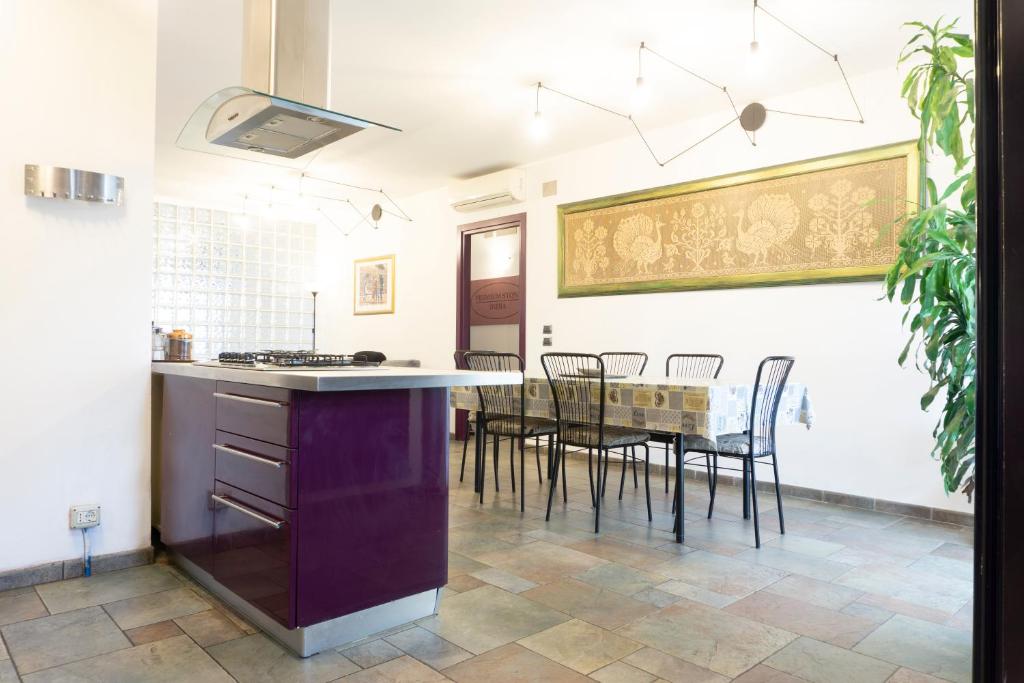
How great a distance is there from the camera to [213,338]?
7270 millimetres

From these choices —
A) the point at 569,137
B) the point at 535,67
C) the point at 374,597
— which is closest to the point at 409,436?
the point at 374,597

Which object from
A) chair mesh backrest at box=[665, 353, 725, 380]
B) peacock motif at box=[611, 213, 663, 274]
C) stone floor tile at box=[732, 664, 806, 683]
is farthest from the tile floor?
peacock motif at box=[611, 213, 663, 274]

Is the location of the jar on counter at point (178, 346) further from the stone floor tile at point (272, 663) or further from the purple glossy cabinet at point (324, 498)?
the stone floor tile at point (272, 663)

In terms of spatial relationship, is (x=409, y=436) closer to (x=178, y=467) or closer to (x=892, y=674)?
(x=178, y=467)

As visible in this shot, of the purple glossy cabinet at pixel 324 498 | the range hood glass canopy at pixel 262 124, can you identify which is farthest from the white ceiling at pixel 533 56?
the purple glossy cabinet at pixel 324 498

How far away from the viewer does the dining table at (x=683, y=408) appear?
2871 mm

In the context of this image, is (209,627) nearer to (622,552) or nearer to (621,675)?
(621,675)

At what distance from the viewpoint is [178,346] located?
10.0 ft

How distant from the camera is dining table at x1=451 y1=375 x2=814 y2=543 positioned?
113 inches

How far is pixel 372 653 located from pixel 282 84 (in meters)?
1.96

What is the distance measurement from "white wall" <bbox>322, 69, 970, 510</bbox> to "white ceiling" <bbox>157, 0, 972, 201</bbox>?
0.18 m

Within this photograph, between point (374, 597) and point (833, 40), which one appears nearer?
point (374, 597)

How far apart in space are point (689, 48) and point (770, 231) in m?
1.30

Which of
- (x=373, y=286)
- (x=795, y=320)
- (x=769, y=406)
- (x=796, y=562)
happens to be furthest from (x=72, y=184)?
(x=373, y=286)
